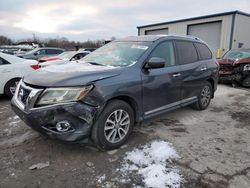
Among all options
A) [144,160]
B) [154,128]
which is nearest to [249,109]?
[154,128]

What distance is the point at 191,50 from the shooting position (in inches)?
195

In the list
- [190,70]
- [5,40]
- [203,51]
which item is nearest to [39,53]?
[203,51]

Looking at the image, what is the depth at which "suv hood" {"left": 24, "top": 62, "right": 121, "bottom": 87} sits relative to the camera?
9.84 feet

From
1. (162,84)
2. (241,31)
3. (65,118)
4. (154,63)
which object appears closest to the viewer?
(65,118)

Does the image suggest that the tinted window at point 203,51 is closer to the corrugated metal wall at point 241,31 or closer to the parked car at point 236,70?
the parked car at point 236,70

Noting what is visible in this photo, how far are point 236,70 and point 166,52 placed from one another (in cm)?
571

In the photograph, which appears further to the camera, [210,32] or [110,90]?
[210,32]

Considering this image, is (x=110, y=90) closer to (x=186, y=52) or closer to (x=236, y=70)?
(x=186, y=52)

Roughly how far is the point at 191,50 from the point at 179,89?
3.50 ft

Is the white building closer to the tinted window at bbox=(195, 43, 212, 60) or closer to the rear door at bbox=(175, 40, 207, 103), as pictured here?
the tinted window at bbox=(195, 43, 212, 60)

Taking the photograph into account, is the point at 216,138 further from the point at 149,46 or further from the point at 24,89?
the point at 24,89

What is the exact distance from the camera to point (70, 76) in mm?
3109

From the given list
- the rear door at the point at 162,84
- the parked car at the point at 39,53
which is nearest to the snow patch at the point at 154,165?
the rear door at the point at 162,84

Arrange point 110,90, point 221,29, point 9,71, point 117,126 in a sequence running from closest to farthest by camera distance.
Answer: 1. point 110,90
2. point 117,126
3. point 9,71
4. point 221,29
